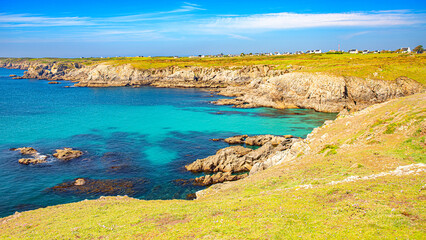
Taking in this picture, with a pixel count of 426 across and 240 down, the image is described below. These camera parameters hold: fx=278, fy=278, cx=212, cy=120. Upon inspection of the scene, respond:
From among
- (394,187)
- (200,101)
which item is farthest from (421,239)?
(200,101)

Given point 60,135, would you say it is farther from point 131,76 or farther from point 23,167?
point 131,76

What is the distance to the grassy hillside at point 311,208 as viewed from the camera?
14.0m

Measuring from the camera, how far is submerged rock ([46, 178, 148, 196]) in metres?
37.4

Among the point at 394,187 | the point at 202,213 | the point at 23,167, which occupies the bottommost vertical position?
the point at 23,167

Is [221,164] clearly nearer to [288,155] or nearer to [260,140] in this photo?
[288,155]

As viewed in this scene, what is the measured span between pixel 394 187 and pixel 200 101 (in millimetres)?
104596

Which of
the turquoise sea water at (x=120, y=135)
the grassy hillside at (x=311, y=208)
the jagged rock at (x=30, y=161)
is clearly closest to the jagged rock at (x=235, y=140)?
the turquoise sea water at (x=120, y=135)

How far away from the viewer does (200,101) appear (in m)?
120

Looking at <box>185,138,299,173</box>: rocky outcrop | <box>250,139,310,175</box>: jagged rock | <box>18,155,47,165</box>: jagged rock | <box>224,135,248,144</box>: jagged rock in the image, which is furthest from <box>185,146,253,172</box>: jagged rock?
<box>18,155,47,165</box>: jagged rock

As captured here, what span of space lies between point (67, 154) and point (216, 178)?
94.0ft

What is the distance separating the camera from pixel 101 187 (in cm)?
3878

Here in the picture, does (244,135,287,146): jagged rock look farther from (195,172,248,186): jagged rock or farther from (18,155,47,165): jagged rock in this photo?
(18,155,47,165): jagged rock

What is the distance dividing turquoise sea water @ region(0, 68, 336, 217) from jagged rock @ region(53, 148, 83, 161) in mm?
1550

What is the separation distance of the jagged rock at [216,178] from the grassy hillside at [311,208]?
351 inches
